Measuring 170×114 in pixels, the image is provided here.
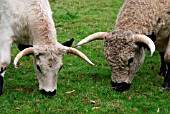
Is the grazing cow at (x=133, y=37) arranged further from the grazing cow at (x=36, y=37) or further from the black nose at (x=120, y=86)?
the grazing cow at (x=36, y=37)

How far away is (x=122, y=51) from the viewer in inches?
324

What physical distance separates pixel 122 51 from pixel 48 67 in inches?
58.9

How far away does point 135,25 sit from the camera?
8.58m

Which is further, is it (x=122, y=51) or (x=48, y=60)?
(x=122, y=51)

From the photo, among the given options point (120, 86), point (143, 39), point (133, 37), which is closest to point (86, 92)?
point (120, 86)

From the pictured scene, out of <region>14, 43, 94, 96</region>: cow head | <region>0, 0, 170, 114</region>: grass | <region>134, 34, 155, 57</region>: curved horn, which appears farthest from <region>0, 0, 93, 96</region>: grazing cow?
<region>134, 34, 155, 57</region>: curved horn

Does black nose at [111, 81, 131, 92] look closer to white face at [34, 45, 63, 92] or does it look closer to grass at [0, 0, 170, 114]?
grass at [0, 0, 170, 114]

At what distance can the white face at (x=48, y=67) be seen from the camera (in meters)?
7.98

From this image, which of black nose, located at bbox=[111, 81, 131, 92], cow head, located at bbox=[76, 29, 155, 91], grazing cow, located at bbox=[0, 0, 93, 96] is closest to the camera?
grazing cow, located at bbox=[0, 0, 93, 96]

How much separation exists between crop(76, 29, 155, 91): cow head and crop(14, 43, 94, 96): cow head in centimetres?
49

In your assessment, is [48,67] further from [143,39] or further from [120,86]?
[143,39]

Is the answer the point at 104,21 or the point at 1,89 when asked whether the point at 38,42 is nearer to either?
the point at 1,89

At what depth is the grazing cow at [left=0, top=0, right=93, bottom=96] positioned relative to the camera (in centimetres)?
803

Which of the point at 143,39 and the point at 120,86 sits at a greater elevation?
the point at 143,39
